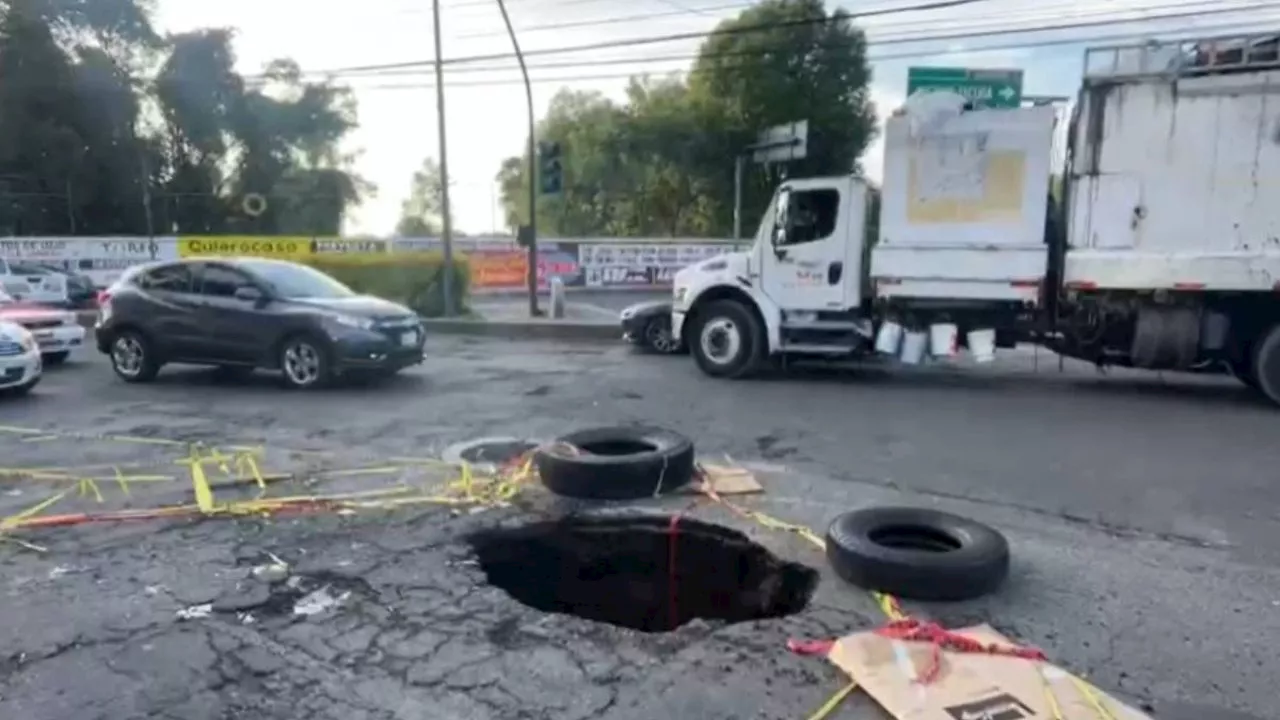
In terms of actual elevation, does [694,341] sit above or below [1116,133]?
below

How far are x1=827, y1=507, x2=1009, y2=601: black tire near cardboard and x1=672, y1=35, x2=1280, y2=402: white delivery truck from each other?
21.7 ft

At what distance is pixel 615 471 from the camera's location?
6.05 metres

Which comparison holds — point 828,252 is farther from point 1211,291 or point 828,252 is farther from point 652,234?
point 652,234

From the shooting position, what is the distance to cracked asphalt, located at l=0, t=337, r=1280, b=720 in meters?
3.56

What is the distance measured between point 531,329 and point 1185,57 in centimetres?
1215

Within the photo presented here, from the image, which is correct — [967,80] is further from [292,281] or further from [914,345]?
[292,281]

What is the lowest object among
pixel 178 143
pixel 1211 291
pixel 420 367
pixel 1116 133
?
pixel 420 367

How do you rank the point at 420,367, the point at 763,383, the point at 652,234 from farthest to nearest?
1. the point at 652,234
2. the point at 420,367
3. the point at 763,383

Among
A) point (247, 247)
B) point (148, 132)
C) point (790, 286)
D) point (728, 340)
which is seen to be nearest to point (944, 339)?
point (790, 286)

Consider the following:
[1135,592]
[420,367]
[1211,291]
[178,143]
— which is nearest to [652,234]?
[178,143]

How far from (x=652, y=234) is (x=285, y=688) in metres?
46.9

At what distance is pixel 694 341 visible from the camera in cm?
1248

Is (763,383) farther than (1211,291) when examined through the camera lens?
Yes

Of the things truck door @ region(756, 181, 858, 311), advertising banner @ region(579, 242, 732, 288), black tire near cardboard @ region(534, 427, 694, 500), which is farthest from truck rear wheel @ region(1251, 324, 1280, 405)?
advertising banner @ region(579, 242, 732, 288)
